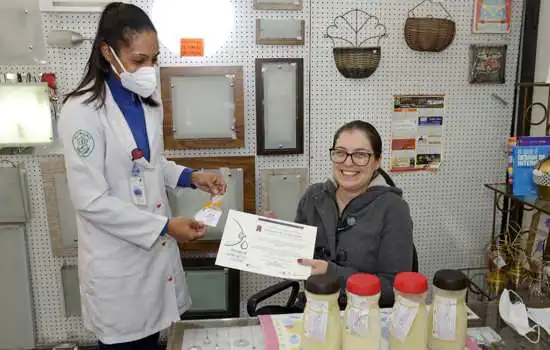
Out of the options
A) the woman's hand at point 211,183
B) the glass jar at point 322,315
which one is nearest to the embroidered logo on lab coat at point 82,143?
the woman's hand at point 211,183

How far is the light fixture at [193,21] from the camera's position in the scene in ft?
8.36

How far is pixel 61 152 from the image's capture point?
2695mm

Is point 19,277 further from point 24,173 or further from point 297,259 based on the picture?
point 297,259

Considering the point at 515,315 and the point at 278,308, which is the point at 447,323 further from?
the point at 278,308

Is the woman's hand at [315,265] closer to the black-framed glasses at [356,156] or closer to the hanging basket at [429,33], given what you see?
the black-framed glasses at [356,156]

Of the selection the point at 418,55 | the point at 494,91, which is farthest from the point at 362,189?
the point at 494,91

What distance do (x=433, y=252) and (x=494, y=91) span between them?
1.01 m

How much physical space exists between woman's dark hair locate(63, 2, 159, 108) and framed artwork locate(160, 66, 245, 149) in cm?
80

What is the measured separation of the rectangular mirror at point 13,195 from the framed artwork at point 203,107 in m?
0.79

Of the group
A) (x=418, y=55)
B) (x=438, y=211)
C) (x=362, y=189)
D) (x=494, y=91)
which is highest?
(x=418, y=55)

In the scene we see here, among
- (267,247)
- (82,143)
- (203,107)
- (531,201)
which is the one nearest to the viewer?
(267,247)

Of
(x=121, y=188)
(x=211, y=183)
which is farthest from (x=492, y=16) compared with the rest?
(x=121, y=188)

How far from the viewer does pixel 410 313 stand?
4.04ft

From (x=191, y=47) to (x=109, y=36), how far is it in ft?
2.78
